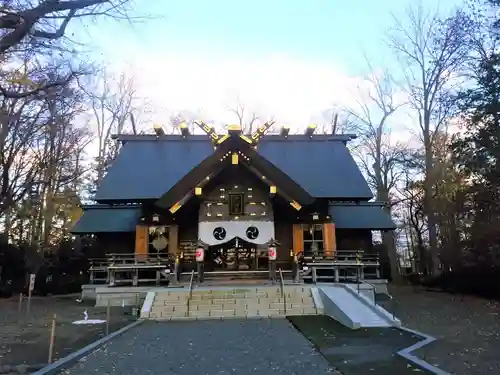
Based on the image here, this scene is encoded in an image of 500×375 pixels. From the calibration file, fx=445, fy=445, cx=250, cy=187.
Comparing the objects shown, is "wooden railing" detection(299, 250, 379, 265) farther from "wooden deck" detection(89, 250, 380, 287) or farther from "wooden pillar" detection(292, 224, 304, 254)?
"wooden pillar" detection(292, 224, 304, 254)

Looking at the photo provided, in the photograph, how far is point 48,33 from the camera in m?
7.51

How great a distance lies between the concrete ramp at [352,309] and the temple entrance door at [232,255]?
561cm

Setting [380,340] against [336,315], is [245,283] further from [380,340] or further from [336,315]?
[380,340]

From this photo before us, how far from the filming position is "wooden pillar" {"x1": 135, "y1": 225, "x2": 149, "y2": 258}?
18.5 metres

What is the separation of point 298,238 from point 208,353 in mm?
11686

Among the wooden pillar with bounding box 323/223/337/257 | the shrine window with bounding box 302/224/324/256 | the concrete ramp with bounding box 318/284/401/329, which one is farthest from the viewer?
the shrine window with bounding box 302/224/324/256

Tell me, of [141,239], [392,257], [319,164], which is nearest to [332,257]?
[319,164]

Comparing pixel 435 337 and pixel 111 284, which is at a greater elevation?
pixel 111 284

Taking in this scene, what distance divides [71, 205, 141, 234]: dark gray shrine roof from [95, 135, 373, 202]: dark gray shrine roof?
4.32ft

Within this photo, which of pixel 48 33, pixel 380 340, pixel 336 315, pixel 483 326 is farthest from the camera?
pixel 336 315

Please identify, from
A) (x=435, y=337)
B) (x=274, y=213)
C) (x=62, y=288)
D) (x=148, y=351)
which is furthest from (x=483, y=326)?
(x=62, y=288)

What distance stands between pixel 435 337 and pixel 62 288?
1990cm

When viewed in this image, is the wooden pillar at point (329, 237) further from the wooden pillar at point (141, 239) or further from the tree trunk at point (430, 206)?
the tree trunk at point (430, 206)

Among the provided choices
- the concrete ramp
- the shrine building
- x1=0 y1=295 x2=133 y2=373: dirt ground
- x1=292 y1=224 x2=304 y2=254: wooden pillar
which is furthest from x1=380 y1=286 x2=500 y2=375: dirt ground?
x1=0 y1=295 x2=133 y2=373: dirt ground
